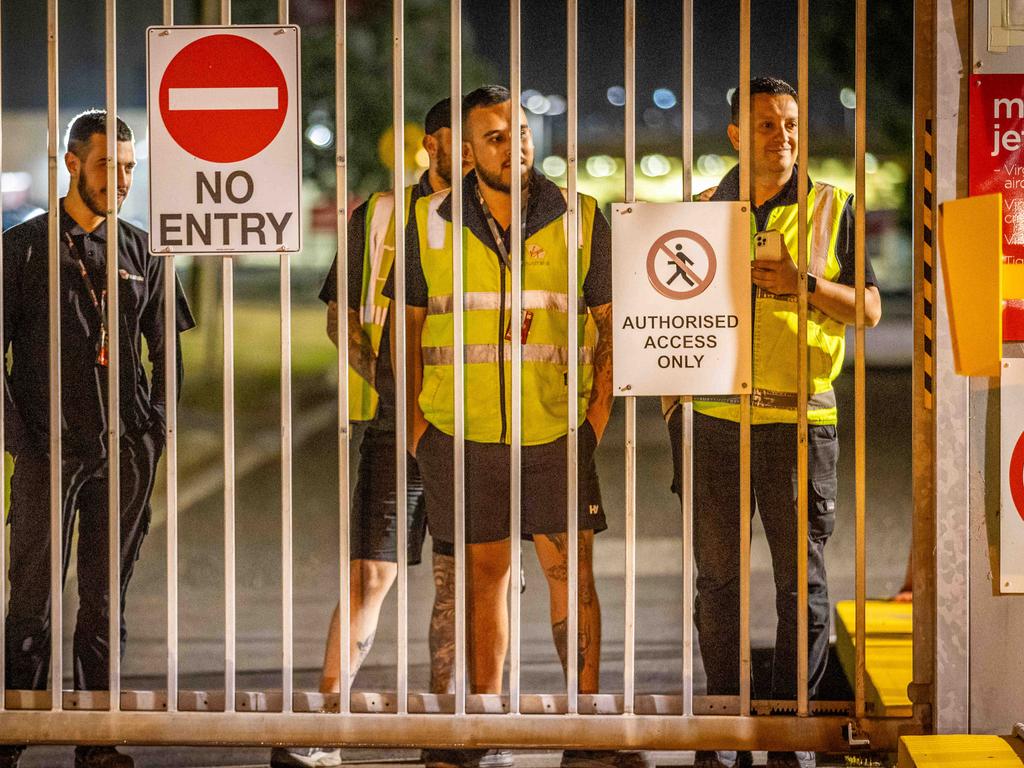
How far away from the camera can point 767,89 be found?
166 inches

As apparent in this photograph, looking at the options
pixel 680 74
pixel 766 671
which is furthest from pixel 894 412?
pixel 680 74

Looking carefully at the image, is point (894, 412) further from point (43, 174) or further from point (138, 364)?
point (43, 174)

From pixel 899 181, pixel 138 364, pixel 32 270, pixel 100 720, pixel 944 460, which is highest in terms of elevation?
pixel 899 181

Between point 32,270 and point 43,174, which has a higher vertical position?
point 43,174

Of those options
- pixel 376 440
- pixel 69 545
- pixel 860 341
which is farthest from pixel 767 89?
pixel 69 545

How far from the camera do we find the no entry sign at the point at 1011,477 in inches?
157

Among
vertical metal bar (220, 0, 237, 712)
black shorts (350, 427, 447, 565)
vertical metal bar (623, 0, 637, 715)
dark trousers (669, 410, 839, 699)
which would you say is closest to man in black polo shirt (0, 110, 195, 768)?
vertical metal bar (220, 0, 237, 712)

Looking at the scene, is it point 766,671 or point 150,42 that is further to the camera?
point 766,671

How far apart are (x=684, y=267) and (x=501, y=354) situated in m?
0.71

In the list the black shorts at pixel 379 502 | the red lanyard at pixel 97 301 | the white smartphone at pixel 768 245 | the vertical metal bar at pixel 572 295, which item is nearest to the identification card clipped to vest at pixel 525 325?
the vertical metal bar at pixel 572 295

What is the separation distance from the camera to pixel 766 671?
4.63m

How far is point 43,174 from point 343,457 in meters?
1.51

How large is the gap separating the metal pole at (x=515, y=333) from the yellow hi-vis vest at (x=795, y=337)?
64cm

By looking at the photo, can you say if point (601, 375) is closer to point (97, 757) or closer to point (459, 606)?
point (459, 606)
